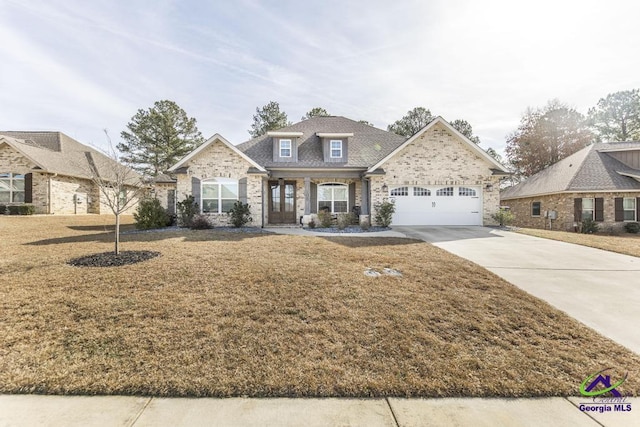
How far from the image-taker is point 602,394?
2.77 m

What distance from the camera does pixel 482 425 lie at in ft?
7.75

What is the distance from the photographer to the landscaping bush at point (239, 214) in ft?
46.3

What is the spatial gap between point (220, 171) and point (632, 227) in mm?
24395

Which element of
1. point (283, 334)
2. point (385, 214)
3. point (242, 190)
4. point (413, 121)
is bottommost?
point (283, 334)

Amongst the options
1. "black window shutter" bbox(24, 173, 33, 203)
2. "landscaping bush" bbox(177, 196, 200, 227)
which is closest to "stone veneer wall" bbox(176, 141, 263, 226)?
"landscaping bush" bbox(177, 196, 200, 227)

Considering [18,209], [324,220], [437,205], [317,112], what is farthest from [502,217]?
[18,209]

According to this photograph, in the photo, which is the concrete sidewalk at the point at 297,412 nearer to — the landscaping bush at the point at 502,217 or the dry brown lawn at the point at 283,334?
the dry brown lawn at the point at 283,334

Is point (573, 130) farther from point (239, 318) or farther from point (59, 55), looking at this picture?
point (59, 55)

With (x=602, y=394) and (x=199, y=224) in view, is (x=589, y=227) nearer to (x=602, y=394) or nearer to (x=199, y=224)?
(x=602, y=394)

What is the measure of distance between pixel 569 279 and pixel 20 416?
915 cm

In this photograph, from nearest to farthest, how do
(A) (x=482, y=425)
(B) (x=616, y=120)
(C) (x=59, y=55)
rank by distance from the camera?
(A) (x=482, y=425)
(C) (x=59, y=55)
(B) (x=616, y=120)

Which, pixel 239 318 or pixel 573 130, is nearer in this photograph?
pixel 239 318

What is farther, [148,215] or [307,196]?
[307,196]

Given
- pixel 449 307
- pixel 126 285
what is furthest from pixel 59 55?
pixel 449 307
